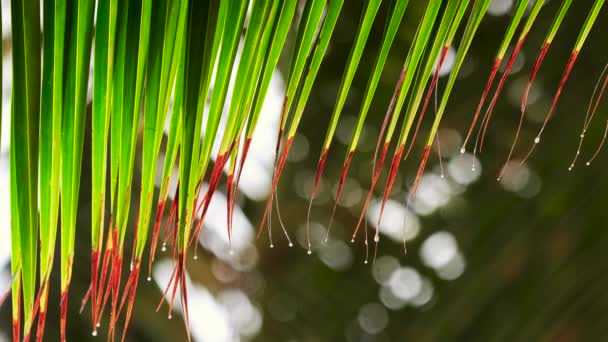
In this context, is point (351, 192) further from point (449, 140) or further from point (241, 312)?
point (241, 312)

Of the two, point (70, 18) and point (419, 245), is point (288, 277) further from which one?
point (70, 18)

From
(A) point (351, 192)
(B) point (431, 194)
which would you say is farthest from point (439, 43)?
(B) point (431, 194)

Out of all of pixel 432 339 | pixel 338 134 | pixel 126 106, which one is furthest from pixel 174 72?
pixel 432 339

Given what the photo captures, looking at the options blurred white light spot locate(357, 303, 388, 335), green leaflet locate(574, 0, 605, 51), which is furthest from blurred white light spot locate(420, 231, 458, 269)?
green leaflet locate(574, 0, 605, 51)

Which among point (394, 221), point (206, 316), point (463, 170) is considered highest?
point (463, 170)

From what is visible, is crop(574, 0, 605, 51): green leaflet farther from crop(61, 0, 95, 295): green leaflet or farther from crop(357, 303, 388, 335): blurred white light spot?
crop(357, 303, 388, 335): blurred white light spot

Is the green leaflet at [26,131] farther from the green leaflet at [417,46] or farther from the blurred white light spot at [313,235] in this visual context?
the blurred white light spot at [313,235]

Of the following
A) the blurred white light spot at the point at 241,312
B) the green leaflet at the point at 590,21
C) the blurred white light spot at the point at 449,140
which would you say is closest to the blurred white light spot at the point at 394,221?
the blurred white light spot at the point at 449,140
